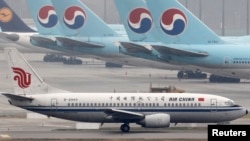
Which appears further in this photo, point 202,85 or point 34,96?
point 202,85

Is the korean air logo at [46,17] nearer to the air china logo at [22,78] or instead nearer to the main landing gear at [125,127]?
the air china logo at [22,78]

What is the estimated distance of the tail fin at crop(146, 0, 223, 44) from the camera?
87.5 meters

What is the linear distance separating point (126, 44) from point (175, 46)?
17.6ft

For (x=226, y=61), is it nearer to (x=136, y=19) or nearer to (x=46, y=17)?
(x=136, y=19)

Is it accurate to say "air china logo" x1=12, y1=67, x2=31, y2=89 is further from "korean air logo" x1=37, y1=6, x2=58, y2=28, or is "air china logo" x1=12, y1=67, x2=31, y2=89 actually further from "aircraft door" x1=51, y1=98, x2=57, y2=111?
"korean air logo" x1=37, y1=6, x2=58, y2=28

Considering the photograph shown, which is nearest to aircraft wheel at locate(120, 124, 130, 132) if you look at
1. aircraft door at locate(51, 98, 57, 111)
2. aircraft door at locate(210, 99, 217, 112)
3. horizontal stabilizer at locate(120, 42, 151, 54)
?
aircraft door at locate(51, 98, 57, 111)

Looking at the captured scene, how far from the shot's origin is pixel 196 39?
290 ft

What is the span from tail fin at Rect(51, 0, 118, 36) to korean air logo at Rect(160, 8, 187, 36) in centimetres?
2121

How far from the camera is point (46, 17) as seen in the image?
403 feet

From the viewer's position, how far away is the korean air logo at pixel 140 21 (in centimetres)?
9488

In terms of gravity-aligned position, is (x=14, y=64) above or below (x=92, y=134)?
above

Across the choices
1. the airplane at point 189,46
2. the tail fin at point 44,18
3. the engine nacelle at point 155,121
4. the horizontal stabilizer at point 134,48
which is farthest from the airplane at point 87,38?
the engine nacelle at point 155,121

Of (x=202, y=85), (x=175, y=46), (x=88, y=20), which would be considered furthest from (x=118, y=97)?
(x=88, y=20)

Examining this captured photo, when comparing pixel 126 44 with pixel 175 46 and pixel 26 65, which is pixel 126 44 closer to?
pixel 175 46
